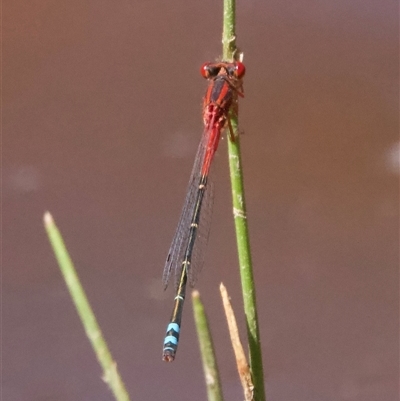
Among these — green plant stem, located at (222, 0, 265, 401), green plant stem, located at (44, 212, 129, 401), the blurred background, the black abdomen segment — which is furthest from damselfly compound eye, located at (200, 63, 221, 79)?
the blurred background

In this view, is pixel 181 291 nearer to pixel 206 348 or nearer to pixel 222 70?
pixel 222 70

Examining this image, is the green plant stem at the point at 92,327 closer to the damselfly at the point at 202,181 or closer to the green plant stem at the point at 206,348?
the green plant stem at the point at 206,348

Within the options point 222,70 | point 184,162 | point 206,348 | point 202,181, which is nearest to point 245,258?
point 206,348

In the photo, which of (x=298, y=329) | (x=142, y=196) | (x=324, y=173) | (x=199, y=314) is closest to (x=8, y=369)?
(x=142, y=196)

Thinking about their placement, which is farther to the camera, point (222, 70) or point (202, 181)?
point (202, 181)

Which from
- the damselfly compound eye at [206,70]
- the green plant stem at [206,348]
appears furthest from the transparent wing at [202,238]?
the green plant stem at [206,348]

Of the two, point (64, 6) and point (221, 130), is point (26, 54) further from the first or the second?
point (221, 130)
